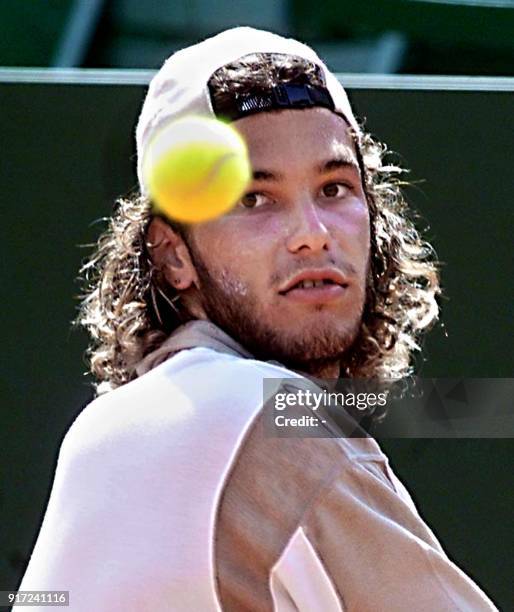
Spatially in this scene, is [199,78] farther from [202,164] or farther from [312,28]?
[312,28]

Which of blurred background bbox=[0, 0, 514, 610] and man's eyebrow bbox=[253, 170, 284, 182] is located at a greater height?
man's eyebrow bbox=[253, 170, 284, 182]

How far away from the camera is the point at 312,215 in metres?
1.99

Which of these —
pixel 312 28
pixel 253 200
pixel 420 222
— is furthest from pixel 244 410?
pixel 312 28

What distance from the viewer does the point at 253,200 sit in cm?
202

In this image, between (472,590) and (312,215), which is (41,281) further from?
(472,590)

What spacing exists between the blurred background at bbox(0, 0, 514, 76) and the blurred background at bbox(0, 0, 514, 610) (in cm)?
27

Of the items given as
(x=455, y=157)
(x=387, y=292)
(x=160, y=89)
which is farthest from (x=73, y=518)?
(x=455, y=157)

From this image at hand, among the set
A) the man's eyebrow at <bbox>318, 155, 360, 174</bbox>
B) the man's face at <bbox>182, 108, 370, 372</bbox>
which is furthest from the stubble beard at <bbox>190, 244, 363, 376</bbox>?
the man's eyebrow at <bbox>318, 155, 360, 174</bbox>

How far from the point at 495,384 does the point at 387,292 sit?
905 mm

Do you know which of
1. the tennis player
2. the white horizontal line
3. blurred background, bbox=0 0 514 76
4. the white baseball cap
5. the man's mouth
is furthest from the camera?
blurred background, bbox=0 0 514 76

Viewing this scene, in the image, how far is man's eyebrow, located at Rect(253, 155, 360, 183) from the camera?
79.3 inches

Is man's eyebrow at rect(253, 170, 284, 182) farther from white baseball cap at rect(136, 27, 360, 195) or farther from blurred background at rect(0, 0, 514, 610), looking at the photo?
blurred background at rect(0, 0, 514, 610)

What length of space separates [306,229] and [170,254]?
1.06 feet

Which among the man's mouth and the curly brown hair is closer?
the man's mouth
